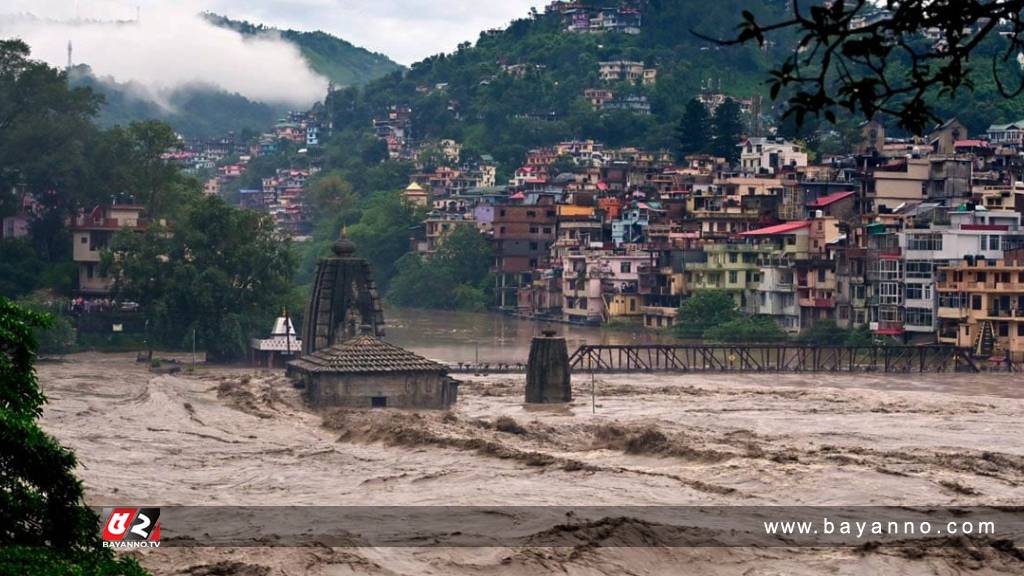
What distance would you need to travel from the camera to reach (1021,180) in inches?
3922

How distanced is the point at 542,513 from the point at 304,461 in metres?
10.2

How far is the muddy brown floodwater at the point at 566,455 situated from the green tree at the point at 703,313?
20612 mm

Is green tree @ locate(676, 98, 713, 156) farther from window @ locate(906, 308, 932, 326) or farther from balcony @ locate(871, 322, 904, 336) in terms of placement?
window @ locate(906, 308, 932, 326)

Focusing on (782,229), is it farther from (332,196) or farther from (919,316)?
(332,196)

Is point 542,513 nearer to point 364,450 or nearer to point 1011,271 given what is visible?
point 364,450

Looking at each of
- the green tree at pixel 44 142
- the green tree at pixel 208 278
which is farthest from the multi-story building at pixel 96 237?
the green tree at pixel 208 278

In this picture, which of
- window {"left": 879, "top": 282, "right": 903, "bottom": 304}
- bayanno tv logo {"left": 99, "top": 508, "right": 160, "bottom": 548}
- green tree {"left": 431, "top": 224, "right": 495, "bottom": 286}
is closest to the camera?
bayanno tv logo {"left": 99, "top": 508, "right": 160, "bottom": 548}

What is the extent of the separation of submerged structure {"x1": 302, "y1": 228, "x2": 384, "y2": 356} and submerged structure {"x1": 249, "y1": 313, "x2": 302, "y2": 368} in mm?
9985

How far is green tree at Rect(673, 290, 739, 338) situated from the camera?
88125 millimetres

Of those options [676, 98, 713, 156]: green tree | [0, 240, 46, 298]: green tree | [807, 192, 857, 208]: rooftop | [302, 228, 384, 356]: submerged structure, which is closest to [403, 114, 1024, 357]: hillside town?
[807, 192, 857, 208]: rooftop

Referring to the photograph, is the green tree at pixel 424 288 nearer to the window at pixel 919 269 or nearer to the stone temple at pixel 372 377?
the window at pixel 919 269

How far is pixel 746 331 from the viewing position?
278 feet

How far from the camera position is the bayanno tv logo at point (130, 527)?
2781 cm

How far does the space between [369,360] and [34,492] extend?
3677 centimetres
